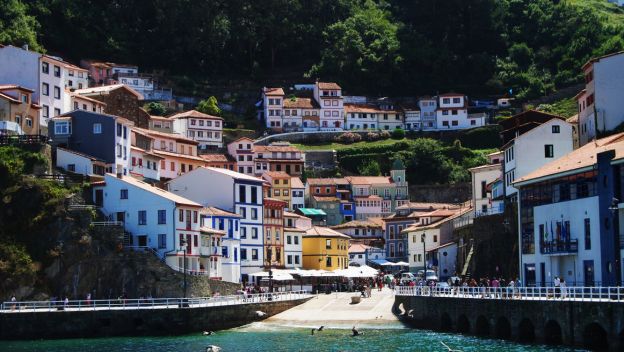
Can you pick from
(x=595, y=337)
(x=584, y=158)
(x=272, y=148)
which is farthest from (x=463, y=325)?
(x=272, y=148)

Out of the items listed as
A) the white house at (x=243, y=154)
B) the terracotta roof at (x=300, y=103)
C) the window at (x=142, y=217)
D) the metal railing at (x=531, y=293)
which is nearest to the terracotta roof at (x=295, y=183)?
the white house at (x=243, y=154)

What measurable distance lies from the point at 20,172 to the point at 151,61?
9120cm

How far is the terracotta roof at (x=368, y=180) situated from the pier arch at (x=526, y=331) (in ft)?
291

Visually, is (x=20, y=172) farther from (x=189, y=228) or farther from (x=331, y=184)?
(x=331, y=184)

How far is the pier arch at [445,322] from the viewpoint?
72.8m

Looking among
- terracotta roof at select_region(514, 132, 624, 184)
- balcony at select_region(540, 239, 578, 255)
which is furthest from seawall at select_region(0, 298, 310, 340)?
terracotta roof at select_region(514, 132, 624, 184)

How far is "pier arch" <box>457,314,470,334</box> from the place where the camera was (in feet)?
232

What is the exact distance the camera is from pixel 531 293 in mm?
65250

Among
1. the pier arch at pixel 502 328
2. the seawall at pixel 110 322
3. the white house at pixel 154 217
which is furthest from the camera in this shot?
the white house at pixel 154 217

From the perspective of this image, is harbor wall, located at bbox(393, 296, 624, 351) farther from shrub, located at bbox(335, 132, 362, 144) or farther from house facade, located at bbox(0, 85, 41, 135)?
shrub, located at bbox(335, 132, 362, 144)

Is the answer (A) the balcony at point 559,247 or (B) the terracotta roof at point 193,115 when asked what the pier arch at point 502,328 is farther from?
(B) the terracotta roof at point 193,115

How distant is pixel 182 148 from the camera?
12144cm

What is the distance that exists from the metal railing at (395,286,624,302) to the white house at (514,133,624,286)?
6.39 ft

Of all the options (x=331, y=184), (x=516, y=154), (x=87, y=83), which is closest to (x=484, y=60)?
(x=331, y=184)
